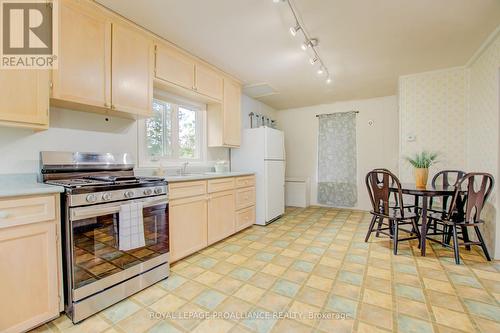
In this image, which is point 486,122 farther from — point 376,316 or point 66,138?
point 66,138

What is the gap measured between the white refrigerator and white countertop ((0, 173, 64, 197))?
2692mm

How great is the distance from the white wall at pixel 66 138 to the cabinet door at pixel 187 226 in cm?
82

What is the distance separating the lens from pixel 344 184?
16.3 feet

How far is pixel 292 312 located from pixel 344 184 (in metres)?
3.86

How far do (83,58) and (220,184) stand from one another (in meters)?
1.85

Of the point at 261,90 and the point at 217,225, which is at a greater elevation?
the point at 261,90

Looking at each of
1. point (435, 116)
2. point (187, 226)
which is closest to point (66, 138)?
point (187, 226)

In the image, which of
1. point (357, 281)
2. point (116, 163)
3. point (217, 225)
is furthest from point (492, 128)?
point (116, 163)

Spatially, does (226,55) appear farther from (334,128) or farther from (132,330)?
(334,128)

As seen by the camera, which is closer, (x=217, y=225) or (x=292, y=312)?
(x=292, y=312)

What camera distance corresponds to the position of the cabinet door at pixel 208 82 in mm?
2963

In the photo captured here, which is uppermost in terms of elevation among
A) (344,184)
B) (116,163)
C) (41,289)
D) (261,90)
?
(261,90)

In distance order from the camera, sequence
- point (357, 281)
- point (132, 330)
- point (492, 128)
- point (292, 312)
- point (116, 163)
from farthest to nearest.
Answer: point (492, 128) < point (116, 163) < point (357, 281) < point (292, 312) < point (132, 330)

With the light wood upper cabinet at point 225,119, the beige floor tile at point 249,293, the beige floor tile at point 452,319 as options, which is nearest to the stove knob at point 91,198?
the beige floor tile at point 249,293
